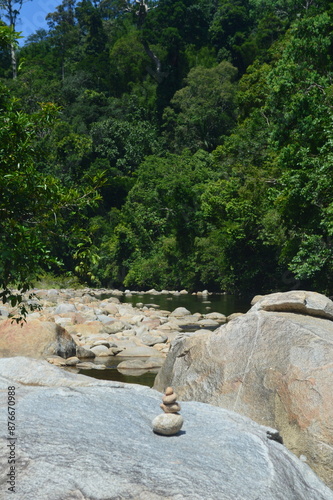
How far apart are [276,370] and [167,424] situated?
6.79 feet

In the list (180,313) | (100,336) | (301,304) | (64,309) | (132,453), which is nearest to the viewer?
(132,453)

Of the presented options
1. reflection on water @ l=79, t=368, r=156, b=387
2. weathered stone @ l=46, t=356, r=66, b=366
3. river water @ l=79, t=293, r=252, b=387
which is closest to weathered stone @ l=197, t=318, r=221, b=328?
river water @ l=79, t=293, r=252, b=387

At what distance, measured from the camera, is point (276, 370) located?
6.27m

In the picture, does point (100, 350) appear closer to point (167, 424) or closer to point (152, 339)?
point (152, 339)

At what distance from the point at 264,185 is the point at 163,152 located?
2205 cm

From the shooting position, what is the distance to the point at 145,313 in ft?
71.2

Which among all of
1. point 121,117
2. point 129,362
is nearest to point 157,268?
point 121,117

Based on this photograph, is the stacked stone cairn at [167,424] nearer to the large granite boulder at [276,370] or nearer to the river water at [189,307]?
the large granite boulder at [276,370]

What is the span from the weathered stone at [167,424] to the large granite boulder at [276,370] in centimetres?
174

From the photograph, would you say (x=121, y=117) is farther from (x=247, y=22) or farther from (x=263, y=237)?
(x=263, y=237)

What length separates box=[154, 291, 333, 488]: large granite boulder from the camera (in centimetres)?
574

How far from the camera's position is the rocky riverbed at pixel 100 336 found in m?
12.2

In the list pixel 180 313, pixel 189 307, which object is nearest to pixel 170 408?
pixel 180 313

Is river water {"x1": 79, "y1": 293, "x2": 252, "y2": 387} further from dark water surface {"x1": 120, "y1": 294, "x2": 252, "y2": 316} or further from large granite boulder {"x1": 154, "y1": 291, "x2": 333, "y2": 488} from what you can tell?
large granite boulder {"x1": 154, "y1": 291, "x2": 333, "y2": 488}
